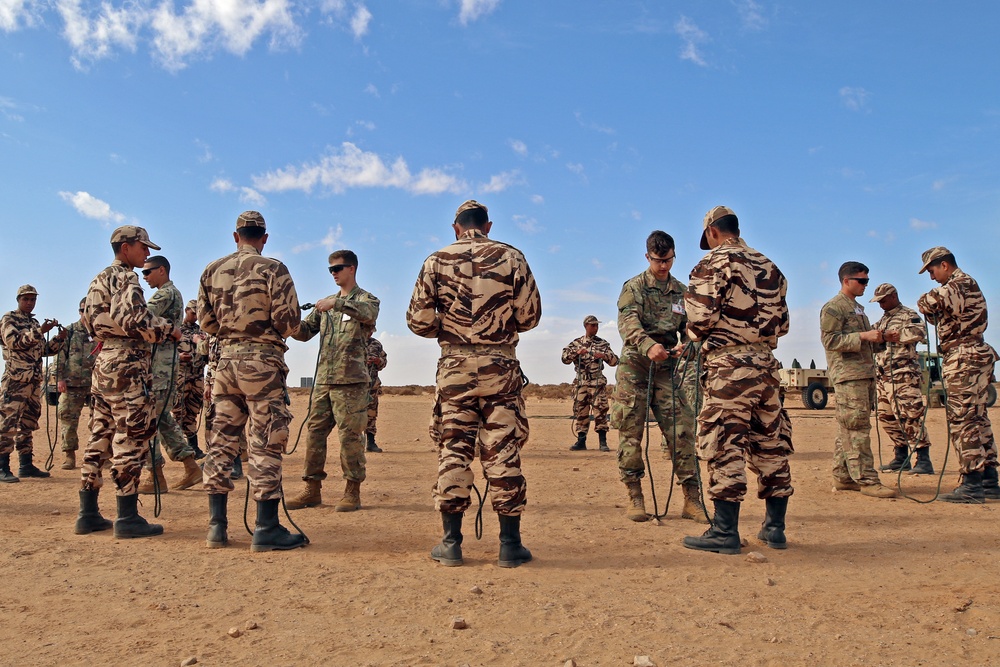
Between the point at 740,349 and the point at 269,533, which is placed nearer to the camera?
the point at 740,349

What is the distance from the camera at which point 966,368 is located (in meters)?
7.06

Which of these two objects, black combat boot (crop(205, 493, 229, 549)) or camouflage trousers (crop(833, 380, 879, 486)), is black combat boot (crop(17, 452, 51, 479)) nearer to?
black combat boot (crop(205, 493, 229, 549))

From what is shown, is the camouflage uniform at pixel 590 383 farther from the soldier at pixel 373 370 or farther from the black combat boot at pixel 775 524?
the black combat boot at pixel 775 524

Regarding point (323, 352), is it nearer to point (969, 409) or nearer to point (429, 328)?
point (429, 328)

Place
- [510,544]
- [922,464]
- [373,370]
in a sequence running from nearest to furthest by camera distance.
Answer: [510,544] → [922,464] → [373,370]

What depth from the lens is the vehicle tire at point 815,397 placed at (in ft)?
79.5

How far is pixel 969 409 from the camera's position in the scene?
7.02m

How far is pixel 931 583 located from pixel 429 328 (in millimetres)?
3407

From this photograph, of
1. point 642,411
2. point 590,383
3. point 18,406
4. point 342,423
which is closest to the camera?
point 642,411

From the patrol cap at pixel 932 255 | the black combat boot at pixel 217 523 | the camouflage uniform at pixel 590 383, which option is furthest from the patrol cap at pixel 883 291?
the black combat boot at pixel 217 523

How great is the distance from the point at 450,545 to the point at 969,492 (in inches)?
217

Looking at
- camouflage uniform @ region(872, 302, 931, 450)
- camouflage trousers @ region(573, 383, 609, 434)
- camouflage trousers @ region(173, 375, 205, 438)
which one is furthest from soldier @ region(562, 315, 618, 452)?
camouflage trousers @ region(173, 375, 205, 438)

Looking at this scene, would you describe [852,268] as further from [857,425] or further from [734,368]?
[734,368]

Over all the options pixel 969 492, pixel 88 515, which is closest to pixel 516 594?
pixel 88 515
